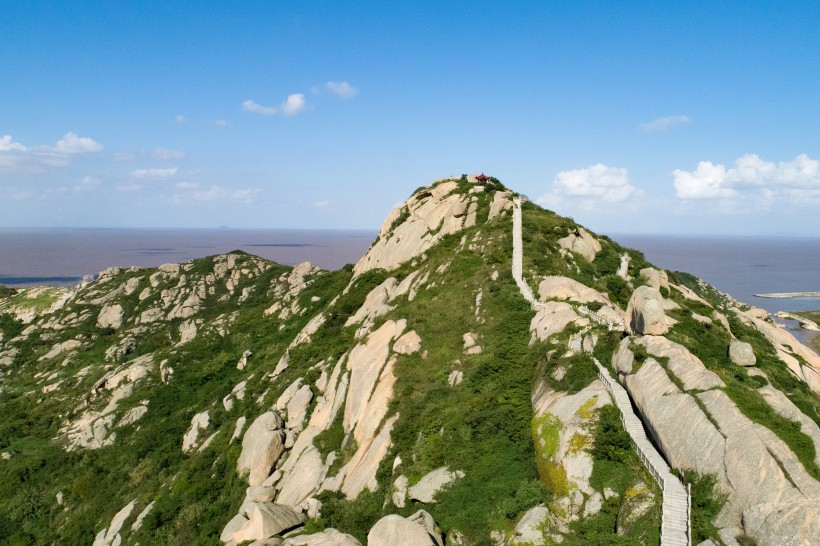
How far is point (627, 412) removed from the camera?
67.2ft

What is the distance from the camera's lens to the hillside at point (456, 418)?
16.8 metres

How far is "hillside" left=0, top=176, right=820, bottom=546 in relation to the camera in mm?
16750

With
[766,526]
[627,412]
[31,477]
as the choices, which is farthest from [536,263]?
[31,477]

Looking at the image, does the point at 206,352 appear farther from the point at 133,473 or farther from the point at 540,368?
the point at 540,368

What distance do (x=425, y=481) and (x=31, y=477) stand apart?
54.3 meters

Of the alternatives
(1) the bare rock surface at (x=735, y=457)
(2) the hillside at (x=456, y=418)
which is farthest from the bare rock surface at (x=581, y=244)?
(1) the bare rock surface at (x=735, y=457)

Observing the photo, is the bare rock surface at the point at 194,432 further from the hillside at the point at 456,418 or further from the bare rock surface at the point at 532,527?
the bare rock surface at the point at 532,527

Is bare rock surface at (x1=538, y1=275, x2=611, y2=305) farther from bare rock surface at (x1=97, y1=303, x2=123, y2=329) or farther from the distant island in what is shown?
the distant island

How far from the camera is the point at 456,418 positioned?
24766 mm

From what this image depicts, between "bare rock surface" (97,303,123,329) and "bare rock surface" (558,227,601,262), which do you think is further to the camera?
"bare rock surface" (97,303,123,329)

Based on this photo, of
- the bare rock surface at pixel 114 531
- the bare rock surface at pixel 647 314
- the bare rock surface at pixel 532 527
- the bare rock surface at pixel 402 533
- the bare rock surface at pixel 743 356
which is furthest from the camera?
the bare rock surface at pixel 114 531

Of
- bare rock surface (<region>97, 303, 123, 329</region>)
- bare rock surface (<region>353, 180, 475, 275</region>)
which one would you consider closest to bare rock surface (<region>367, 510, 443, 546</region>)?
bare rock surface (<region>353, 180, 475, 275</region>)

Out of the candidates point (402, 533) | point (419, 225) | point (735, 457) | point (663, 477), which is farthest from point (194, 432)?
point (735, 457)

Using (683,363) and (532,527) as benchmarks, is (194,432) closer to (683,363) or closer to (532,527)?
(532,527)
